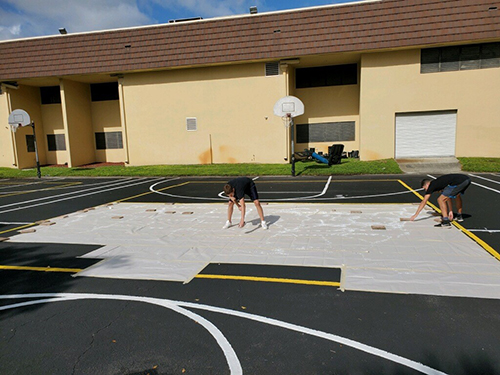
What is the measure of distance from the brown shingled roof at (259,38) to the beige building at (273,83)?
0.06 metres

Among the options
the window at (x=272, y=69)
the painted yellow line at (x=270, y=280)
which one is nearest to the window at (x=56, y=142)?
the window at (x=272, y=69)

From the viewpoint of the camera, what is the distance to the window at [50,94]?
2803 centimetres

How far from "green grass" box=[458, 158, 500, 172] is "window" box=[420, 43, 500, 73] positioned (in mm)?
5126

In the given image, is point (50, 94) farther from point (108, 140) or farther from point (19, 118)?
point (108, 140)

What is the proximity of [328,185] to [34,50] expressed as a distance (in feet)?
73.6

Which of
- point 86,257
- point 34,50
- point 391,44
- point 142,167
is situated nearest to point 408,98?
point 391,44

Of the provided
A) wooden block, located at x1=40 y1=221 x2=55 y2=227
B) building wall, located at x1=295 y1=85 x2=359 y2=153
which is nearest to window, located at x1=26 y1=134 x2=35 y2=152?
building wall, located at x1=295 y1=85 x2=359 y2=153

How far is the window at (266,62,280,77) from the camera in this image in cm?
2202

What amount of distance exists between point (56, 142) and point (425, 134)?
2707 cm

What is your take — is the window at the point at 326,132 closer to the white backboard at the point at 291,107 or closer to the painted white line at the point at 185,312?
the white backboard at the point at 291,107

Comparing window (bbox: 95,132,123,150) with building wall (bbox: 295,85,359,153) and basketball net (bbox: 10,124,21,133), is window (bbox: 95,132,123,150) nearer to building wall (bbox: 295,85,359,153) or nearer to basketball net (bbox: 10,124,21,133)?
basketball net (bbox: 10,124,21,133)

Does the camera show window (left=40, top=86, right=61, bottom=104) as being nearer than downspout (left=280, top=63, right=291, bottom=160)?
No

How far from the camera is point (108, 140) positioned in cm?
2830

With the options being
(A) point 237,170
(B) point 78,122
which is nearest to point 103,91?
(B) point 78,122
